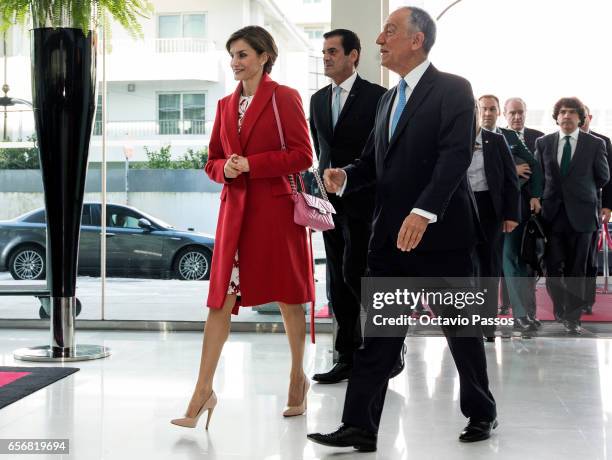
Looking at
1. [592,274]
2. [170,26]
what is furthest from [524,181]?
[170,26]

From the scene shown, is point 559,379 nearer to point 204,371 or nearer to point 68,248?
point 204,371

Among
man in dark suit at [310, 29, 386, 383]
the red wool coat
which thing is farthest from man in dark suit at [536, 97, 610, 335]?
the red wool coat

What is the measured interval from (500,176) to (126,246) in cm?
285

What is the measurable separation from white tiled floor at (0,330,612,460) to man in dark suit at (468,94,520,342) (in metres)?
0.58

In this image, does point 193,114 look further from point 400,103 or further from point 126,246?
point 400,103

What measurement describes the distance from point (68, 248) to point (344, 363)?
1.82 metres

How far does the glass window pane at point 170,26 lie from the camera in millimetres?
6773

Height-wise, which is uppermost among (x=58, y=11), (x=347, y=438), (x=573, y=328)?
(x=58, y=11)

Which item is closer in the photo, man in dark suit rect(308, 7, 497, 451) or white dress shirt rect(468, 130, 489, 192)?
man in dark suit rect(308, 7, 497, 451)

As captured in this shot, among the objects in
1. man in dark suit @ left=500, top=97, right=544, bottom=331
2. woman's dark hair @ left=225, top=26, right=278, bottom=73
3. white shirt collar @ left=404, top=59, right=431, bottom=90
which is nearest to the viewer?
white shirt collar @ left=404, top=59, right=431, bottom=90

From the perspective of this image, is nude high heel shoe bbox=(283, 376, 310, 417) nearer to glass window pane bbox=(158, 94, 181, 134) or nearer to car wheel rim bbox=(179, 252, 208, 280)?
car wheel rim bbox=(179, 252, 208, 280)

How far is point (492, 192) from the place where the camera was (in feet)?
18.3

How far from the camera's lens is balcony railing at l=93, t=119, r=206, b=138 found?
22.2 feet

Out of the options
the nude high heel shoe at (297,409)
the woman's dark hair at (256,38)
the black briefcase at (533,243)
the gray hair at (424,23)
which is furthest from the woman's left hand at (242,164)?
the black briefcase at (533,243)
